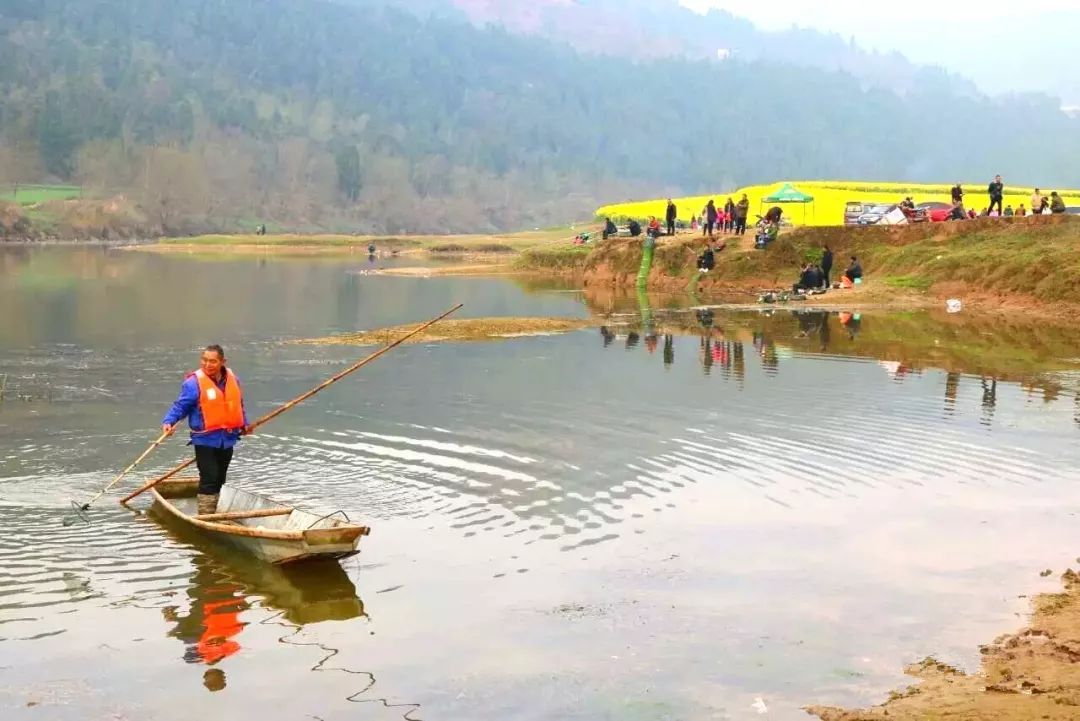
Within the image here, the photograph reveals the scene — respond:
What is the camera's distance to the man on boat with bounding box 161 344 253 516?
57.4 ft

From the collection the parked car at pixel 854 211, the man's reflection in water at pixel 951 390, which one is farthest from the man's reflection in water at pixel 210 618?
the parked car at pixel 854 211

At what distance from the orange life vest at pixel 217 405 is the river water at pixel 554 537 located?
63.7 inches

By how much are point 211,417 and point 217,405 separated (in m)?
0.19

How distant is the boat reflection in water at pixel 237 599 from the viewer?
13673 mm

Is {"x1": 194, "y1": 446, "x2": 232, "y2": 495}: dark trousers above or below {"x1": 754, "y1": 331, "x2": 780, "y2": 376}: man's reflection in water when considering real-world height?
below

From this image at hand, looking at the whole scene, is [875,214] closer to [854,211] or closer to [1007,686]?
[854,211]

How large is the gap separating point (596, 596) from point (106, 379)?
21.9 meters

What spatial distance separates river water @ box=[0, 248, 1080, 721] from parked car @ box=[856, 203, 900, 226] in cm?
3290

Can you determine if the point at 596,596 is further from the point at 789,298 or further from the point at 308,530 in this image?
the point at 789,298

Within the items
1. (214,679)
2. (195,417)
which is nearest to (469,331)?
(195,417)

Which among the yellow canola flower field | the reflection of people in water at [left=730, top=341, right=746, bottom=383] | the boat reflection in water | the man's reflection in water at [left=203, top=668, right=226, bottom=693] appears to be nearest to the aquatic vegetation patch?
the reflection of people in water at [left=730, top=341, right=746, bottom=383]

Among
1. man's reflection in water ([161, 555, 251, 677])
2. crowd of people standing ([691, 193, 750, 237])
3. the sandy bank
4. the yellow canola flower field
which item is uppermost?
the yellow canola flower field

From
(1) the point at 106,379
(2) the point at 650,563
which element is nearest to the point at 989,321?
(1) the point at 106,379

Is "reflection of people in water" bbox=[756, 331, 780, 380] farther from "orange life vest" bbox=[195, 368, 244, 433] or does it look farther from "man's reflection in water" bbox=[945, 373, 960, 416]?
"orange life vest" bbox=[195, 368, 244, 433]
